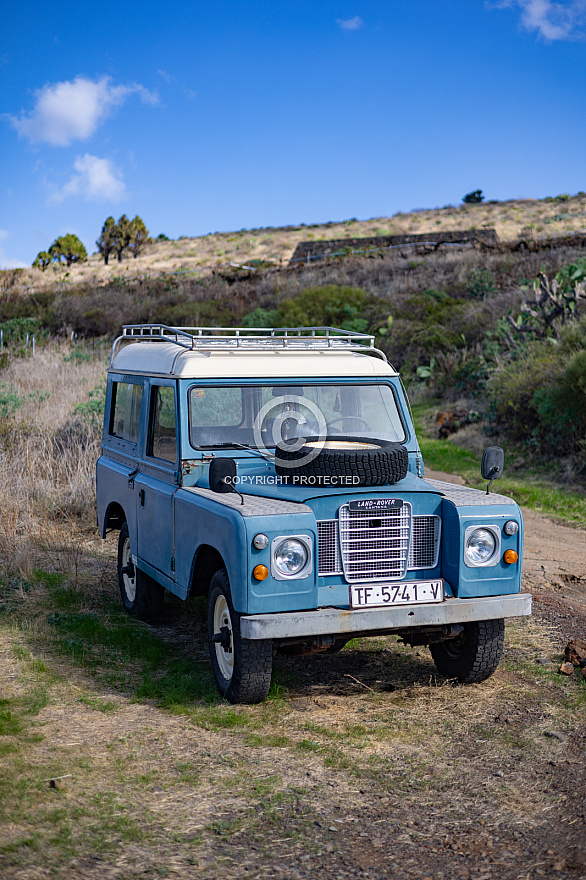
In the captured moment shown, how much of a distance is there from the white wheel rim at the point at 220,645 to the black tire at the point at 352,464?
2.89ft

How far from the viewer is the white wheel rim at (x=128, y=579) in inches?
265

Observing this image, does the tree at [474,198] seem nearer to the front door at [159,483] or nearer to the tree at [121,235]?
the tree at [121,235]

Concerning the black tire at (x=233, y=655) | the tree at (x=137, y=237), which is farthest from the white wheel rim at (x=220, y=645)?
the tree at (x=137, y=237)

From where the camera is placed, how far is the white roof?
5.57m

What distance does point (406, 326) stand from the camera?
2417 centimetres

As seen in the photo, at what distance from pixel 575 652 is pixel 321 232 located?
59.7 metres

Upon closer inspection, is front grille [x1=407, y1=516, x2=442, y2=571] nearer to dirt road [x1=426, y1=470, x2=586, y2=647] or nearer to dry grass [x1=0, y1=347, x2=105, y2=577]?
dirt road [x1=426, y1=470, x2=586, y2=647]

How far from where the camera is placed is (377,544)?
477 cm

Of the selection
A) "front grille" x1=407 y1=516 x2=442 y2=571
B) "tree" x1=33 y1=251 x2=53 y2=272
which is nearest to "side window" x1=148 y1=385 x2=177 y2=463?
"front grille" x1=407 y1=516 x2=442 y2=571

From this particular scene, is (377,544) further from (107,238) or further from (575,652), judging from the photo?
(107,238)

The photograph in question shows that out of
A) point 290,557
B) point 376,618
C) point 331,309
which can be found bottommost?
point 376,618

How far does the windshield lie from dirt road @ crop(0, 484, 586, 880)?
1.57m

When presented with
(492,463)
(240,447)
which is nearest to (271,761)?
(240,447)

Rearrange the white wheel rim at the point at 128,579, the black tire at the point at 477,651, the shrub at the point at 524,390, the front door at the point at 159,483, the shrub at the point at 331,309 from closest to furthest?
the black tire at the point at 477,651
the front door at the point at 159,483
the white wheel rim at the point at 128,579
the shrub at the point at 524,390
the shrub at the point at 331,309
